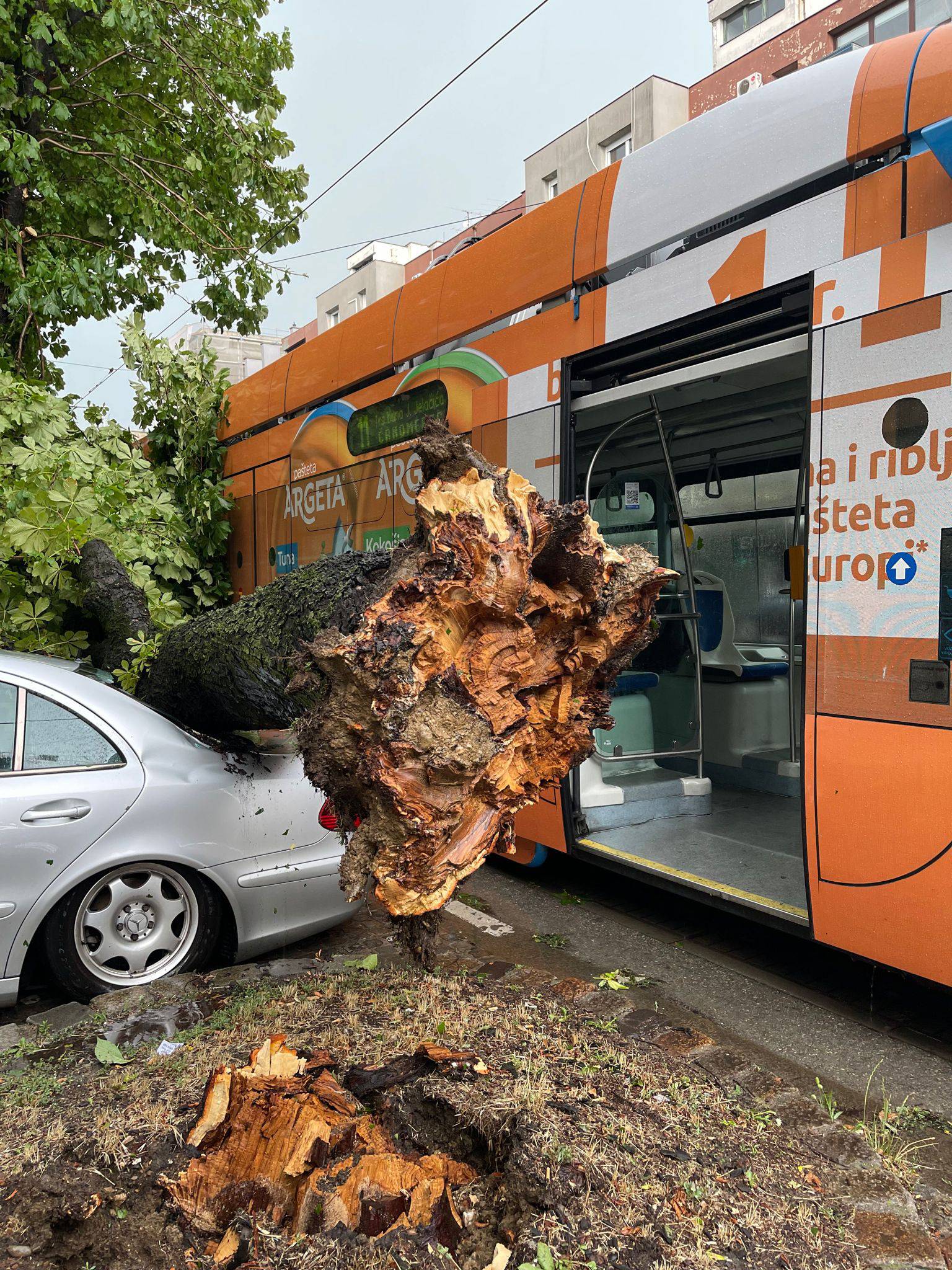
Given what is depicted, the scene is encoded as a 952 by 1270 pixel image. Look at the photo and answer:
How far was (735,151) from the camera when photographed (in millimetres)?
4082

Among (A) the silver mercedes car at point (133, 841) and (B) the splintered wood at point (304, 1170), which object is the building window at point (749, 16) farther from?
(B) the splintered wood at point (304, 1170)

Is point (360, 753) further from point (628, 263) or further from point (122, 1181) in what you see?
point (628, 263)

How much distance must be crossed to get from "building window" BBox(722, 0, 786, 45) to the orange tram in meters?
27.9

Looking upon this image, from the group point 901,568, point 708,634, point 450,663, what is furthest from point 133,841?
point 708,634

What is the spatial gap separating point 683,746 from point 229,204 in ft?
25.6

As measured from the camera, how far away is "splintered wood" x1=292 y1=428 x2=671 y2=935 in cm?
236

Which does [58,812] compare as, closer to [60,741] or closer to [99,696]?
[60,741]

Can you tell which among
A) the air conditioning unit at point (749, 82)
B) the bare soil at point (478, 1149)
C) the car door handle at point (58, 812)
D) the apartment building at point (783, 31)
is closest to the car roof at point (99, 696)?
the car door handle at point (58, 812)

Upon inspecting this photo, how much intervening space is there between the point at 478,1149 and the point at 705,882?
2.33 metres

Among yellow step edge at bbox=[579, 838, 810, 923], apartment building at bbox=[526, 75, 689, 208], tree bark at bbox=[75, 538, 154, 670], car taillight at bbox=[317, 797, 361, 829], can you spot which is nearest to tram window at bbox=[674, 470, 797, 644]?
yellow step edge at bbox=[579, 838, 810, 923]

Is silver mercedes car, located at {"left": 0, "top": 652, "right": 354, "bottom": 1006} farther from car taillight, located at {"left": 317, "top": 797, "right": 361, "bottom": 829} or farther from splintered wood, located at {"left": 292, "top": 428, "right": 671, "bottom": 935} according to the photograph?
splintered wood, located at {"left": 292, "top": 428, "right": 671, "bottom": 935}

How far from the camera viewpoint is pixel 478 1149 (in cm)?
241

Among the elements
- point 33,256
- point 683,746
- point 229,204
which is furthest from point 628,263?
point 229,204

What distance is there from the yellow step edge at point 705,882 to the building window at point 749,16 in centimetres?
3109
